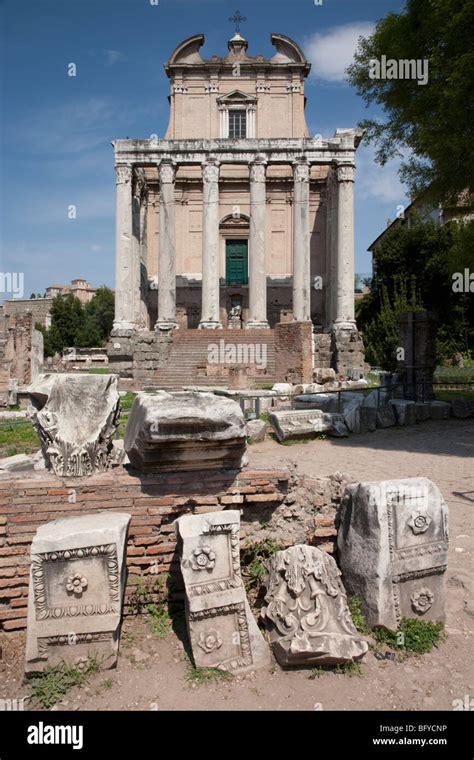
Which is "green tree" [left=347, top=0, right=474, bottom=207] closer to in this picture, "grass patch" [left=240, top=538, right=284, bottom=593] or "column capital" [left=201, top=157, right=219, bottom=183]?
"grass patch" [left=240, top=538, right=284, bottom=593]

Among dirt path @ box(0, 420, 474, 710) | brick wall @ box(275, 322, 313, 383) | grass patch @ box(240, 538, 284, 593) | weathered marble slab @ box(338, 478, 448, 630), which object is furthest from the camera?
brick wall @ box(275, 322, 313, 383)

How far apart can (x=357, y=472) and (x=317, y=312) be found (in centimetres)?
2200

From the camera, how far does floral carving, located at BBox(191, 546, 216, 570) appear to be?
358 centimetres

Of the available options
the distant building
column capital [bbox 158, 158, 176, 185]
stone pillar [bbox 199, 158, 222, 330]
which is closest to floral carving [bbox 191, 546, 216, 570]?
stone pillar [bbox 199, 158, 222, 330]

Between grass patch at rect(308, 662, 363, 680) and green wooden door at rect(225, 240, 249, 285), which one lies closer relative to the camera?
grass patch at rect(308, 662, 363, 680)

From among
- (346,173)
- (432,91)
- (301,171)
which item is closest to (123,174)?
(301,171)

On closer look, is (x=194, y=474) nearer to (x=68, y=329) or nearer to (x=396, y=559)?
(x=396, y=559)

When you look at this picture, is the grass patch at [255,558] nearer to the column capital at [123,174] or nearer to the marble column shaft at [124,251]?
the marble column shaft at [124,251]

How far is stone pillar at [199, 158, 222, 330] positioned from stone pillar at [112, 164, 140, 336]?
325cm

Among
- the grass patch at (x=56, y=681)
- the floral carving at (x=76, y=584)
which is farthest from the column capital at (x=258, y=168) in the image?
the grass patch at (x=56, y=681)

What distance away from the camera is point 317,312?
2844 centimetres

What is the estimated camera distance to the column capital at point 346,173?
2303 cm

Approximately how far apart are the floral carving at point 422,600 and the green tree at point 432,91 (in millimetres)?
A: 8072
